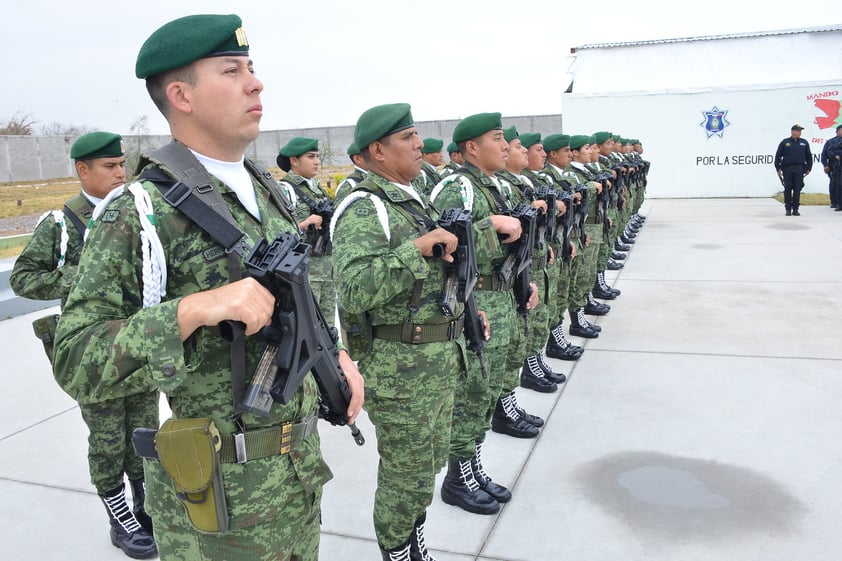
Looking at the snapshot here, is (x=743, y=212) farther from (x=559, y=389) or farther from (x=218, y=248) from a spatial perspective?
(x=218, y=248)

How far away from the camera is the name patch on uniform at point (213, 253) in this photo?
1523mm

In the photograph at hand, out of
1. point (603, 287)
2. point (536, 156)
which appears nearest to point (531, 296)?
point (536, 156)

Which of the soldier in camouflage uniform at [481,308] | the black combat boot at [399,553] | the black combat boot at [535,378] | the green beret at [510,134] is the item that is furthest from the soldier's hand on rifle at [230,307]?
the black combat boot at [535,378]

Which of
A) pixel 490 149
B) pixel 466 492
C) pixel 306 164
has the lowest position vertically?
pixel 466 492

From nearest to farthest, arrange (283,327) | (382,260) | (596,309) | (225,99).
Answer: (283,327), (225,99), (382,260), (596,309)

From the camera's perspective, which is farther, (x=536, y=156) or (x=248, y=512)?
(x=536, y=156)

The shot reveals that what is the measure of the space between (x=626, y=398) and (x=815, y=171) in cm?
1708

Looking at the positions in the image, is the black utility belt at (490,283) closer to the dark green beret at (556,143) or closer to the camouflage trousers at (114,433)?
the camouflage trousers at (114,433)

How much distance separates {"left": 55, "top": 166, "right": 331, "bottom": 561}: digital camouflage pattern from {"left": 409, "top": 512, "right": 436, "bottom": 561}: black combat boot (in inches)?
44.0

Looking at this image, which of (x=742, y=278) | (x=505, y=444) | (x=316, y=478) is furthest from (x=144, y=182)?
(x=742, y=278)

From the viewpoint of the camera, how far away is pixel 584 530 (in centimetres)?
324

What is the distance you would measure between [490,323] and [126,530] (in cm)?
203

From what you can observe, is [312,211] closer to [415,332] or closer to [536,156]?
[536,156]

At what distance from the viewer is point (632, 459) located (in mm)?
3967
